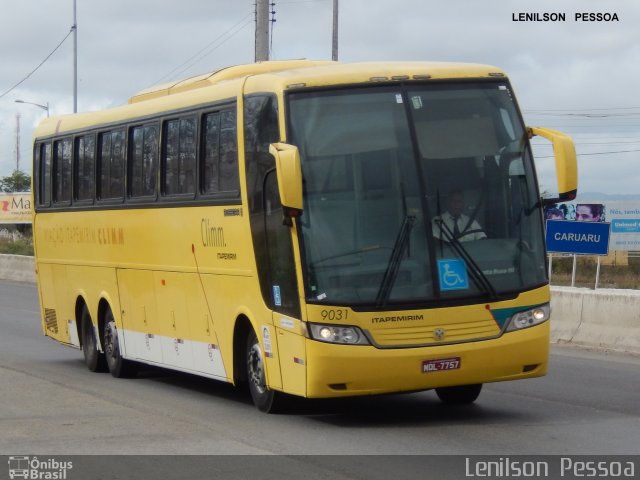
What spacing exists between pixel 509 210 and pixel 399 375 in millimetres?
1829

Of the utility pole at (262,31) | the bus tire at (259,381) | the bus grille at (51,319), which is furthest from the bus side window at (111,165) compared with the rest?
the utility pole at (262,31)

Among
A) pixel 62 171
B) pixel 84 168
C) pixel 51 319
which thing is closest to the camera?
pixel 84 168

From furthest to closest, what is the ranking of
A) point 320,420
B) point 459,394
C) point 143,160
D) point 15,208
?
point 15,208
point 143,160
point 459,394
point 320,420

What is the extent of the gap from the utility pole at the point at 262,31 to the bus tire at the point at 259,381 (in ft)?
37.5

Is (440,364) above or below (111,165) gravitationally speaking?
below

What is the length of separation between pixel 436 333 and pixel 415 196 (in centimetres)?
120

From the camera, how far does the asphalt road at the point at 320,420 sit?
10.1 metres

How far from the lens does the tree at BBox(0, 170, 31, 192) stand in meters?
102

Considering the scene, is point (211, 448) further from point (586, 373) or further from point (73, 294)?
point (73, 294)

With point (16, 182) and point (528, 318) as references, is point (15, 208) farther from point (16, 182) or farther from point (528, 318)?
point (528, 318)

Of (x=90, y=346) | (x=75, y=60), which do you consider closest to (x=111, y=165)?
(x=90, y=346)

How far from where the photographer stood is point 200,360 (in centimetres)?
1393

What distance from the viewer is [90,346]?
1783cm

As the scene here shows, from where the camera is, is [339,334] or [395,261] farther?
[395,261]
